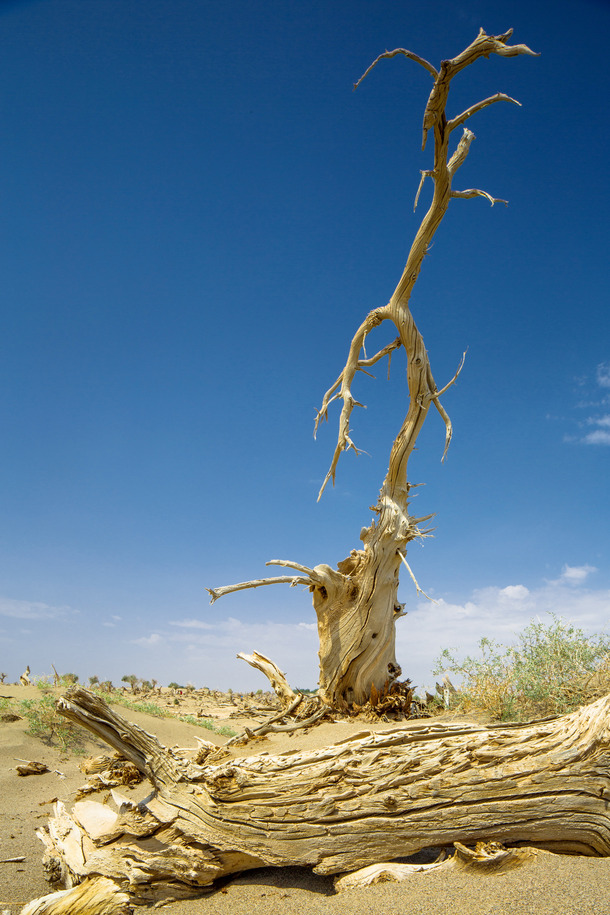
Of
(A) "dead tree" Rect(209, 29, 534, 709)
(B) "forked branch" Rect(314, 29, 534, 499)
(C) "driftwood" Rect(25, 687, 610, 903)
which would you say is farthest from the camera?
(A) "dead tree" Rect(209, 29, 534, 709)

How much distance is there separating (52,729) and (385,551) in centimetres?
629

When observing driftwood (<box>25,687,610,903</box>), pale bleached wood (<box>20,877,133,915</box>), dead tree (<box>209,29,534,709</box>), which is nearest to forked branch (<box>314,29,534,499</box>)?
dead tree (<box>209,29,534,709</box>)

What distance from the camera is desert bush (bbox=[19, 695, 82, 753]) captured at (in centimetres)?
922

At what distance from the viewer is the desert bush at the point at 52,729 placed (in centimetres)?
922

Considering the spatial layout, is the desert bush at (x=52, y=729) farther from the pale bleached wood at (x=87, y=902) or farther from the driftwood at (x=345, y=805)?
the pale bleached wood at (x=87, y=902)

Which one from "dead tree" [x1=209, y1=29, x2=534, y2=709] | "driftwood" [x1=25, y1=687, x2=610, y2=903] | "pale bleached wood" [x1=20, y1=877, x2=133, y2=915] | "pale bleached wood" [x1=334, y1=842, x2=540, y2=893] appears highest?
"dead tree" [x1=209, y1=29, x2=534, y2=709]

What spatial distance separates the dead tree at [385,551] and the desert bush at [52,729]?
4.22 meters

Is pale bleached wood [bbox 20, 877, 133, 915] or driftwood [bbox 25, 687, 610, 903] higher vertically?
driftwood [bbox 25, 687, 610, 903]

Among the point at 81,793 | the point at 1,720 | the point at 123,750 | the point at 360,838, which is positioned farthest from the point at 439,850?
the point at 1,720

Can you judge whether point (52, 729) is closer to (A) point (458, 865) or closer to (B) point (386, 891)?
(B) point (386, 891)

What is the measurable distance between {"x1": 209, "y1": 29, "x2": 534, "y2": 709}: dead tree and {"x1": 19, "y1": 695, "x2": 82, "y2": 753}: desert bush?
422 cm

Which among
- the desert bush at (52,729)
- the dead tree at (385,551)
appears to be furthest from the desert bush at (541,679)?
the desert bush at (52,729)

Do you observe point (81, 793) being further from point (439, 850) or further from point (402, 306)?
point (402, 306)

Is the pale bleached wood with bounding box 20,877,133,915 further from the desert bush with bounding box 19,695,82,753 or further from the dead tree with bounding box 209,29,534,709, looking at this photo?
the desert bush with bounding box 19,695,82,753
